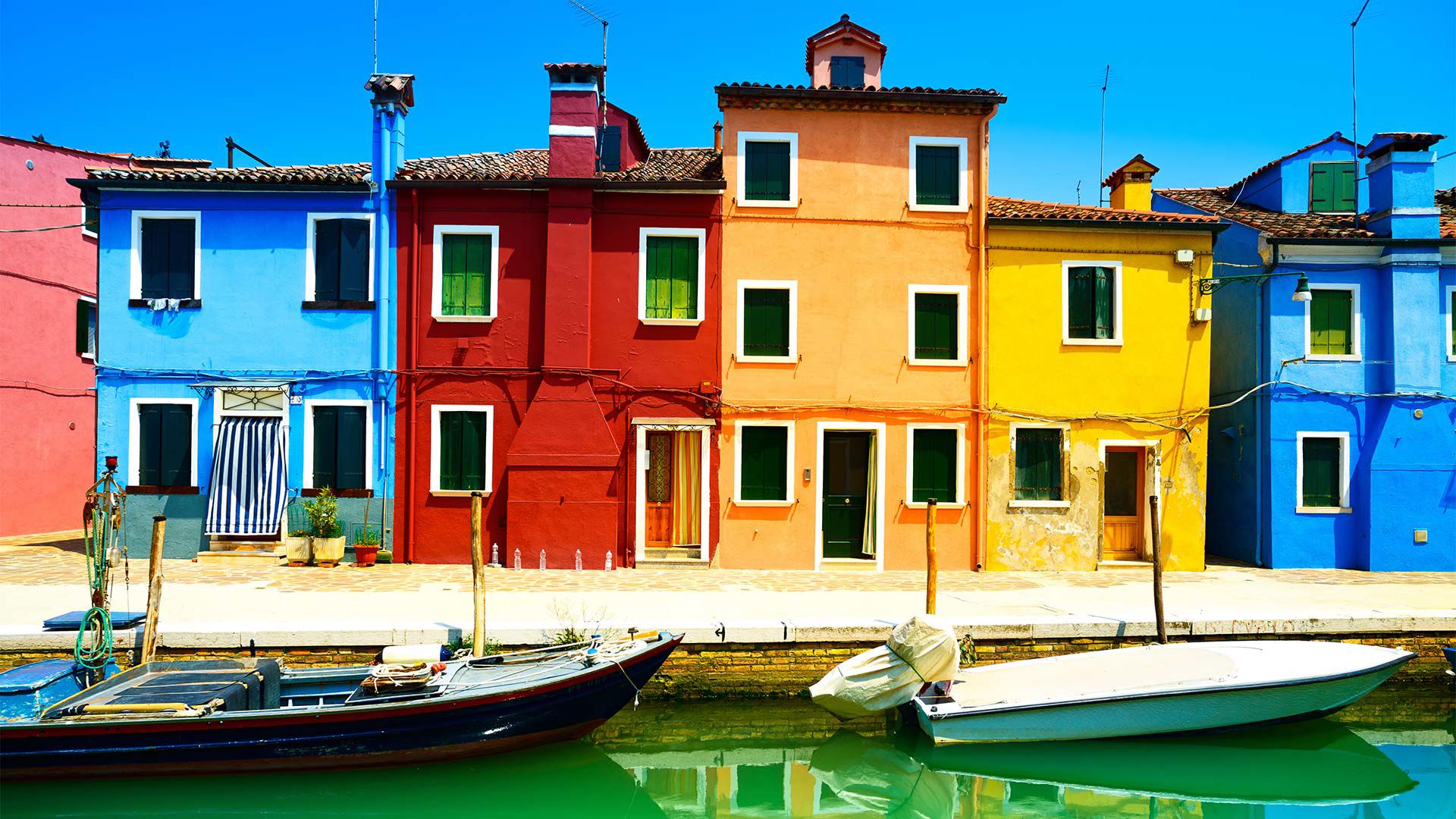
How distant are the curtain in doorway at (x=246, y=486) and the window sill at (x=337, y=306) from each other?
2.39 m

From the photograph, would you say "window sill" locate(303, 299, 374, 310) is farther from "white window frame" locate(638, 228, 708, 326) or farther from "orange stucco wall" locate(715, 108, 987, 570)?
"orange stucco wall" locate(715, 108, 987, 570)

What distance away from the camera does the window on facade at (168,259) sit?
16.6m

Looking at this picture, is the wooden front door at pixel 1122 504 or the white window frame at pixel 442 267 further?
the wooden front door at pixel 1122 504

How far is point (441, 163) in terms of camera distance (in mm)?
18188

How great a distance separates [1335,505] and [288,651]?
17.4 meters

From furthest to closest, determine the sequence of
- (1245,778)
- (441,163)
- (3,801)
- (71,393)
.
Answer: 1. (71,393)
2. (441,163)
3. (1245,778)
4. (3,801)

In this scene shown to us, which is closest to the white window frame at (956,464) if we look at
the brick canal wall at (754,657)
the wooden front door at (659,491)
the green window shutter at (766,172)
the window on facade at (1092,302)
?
the window on facade at (1092,302)

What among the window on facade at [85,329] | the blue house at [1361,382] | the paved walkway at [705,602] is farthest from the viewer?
the window on facade at [85,329]

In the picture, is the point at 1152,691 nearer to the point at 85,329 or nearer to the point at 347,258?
the point at 347,258

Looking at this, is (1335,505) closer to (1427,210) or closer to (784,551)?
(1427,210)

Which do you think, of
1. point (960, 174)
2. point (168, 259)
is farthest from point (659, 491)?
point (168, 259)

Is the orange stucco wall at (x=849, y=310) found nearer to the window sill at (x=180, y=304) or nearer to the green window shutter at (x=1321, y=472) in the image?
the green window shutter at (x=1321, y=472)

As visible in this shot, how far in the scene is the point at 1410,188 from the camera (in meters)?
17.1

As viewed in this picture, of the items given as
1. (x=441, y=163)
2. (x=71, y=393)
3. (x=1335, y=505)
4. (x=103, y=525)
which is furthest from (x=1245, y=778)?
(x=71, y=393)
